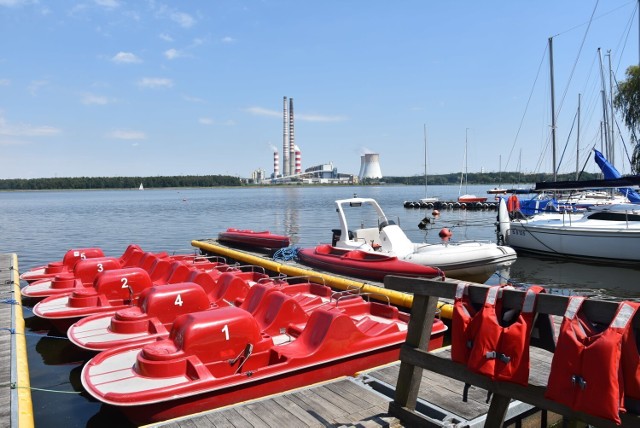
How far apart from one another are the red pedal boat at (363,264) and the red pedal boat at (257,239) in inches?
132

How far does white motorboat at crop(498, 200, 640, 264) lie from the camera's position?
19.3 m

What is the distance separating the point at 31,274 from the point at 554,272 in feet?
59.8

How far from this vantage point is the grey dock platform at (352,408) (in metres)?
4.75

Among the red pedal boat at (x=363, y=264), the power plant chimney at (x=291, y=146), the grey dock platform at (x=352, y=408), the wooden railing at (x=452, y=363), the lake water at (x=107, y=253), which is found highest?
the power plant chimney at (x=291, y=146)

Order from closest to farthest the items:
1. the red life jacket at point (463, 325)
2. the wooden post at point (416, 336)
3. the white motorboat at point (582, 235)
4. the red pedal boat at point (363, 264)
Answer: the red life jacket at point (463, 325) < the wooden post at point (416, 336) < the red pedal boat at point (363, 264) < the white motorboat at point (582, 235)

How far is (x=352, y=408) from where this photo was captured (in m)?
5.02

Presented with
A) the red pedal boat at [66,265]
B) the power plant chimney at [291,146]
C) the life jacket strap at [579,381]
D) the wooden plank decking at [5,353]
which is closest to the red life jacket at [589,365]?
the life jacket strap at [579,381]

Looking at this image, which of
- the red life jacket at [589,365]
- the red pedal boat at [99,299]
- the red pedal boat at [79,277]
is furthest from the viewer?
the red pedal boat at [79,277]

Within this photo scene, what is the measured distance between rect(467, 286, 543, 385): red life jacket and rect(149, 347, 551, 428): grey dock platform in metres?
1.17

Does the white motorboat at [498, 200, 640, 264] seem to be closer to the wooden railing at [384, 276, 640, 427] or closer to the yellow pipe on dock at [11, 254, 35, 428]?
the wooden railing at [384, 276, 640, 427]

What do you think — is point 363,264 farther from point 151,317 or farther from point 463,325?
point 463,325

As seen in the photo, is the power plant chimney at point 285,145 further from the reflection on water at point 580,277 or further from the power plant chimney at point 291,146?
the reflection on water at point 580,277

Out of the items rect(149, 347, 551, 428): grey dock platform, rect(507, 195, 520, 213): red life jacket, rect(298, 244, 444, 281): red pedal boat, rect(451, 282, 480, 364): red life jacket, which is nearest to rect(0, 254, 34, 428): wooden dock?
rect(149, 347, 551, 428): grey dock platform

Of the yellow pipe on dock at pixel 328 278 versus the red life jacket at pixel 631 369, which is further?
the yellow pipe on dock at pixel 328 278
